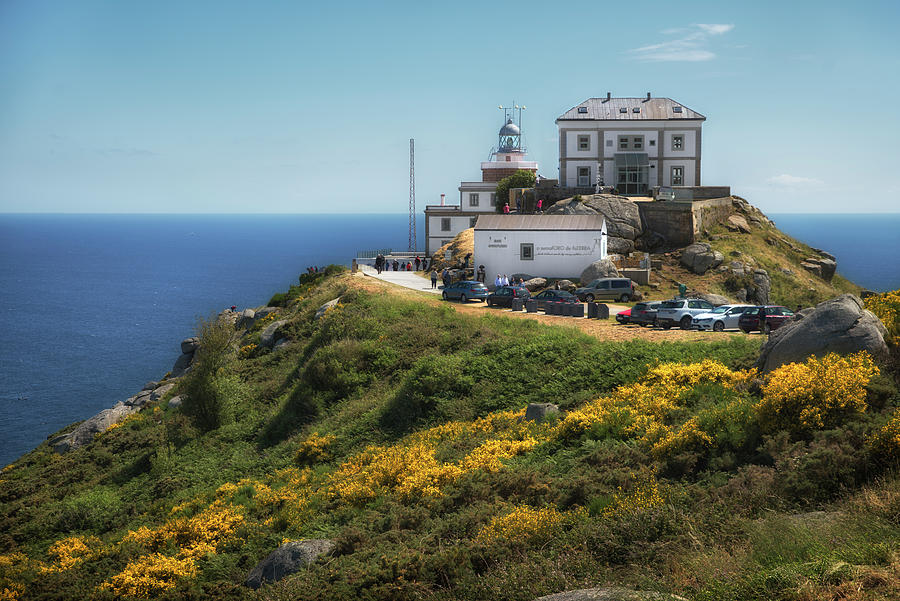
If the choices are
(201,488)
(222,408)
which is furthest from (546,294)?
(201,488)

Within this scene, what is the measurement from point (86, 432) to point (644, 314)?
2935 centimetres

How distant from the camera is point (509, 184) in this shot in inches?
2739

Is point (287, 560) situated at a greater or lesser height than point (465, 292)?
lesser

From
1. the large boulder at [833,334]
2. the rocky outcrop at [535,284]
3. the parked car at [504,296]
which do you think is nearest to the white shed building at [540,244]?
the rocky outcrop at [535,284]

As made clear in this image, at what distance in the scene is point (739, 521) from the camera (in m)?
11.6

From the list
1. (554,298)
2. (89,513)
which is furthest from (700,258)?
(89,513)

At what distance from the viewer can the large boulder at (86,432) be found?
37.1 metres

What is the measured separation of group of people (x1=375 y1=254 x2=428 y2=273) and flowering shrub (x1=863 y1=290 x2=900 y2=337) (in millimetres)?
45427

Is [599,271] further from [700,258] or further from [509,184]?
[509,184]

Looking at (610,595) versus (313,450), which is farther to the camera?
(313,450)

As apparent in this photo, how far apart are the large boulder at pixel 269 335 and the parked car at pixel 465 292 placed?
33.5 feet

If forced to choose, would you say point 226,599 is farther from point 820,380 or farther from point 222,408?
point 222,408

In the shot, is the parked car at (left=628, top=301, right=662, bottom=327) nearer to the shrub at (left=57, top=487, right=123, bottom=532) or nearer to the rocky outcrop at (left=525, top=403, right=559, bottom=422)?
the rocky outcrop at (left=525, top=403, right=559, bottom=422)

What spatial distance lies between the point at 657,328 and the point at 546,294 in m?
9.34
